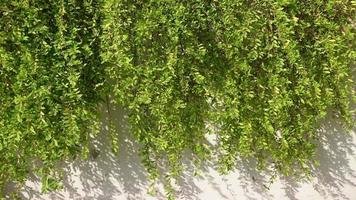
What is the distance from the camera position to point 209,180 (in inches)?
94.8

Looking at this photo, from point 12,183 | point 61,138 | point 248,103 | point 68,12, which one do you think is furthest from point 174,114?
point 12,183

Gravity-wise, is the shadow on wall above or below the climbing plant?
above

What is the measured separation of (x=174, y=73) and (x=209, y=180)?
0.75 meters

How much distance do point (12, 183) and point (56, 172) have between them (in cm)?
25

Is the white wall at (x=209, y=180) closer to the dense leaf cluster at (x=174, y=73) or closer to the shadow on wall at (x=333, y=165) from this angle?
the shadow on wall at (x=333, y=165)

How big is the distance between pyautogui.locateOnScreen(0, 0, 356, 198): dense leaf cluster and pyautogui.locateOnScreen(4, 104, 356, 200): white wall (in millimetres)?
191

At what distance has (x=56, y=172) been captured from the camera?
2.25 m

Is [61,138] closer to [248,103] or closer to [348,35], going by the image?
[248,103]

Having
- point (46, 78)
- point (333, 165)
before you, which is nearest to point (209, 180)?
point (333, 165)

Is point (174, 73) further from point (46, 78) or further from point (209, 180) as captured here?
point (209, 180)

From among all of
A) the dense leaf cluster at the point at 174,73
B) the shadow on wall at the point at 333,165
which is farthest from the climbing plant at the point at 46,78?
the shadow on wall at the point at 333,165

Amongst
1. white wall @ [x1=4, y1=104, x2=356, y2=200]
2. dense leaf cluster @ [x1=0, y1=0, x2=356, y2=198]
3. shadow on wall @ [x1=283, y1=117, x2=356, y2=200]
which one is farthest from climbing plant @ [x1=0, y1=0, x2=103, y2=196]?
shadow on wall @ [x1=283, y1=117, x2=356, y2=200]

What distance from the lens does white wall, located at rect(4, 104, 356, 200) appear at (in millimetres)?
2330

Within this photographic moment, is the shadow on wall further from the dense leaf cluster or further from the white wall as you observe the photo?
the dense leaf cluster
